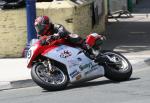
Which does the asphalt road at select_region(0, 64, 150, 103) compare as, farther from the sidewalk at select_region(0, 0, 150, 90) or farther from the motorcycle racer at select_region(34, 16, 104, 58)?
the motorcycle racer at select_region(34, 16, 104, 58)

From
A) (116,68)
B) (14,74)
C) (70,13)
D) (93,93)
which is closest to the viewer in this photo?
(93,93)

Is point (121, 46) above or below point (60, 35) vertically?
below

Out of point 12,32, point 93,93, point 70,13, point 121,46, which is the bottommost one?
point 121,46

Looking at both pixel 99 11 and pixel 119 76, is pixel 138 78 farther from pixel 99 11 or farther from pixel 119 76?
pixel 99 11

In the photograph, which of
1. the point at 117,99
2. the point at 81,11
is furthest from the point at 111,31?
the point at 117,99

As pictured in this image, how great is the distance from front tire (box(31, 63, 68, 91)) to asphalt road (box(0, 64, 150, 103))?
119 millimetres

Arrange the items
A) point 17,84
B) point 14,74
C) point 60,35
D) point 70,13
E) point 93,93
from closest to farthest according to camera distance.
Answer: point 93,93, point 60,35, point 17,84, point 14,74, point 70,13

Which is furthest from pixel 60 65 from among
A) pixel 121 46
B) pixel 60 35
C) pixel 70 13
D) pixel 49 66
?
pixel 121 46

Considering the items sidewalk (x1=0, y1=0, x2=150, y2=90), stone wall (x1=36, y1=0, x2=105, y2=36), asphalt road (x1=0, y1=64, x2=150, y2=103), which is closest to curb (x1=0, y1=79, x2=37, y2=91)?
sidewalk (x1=0, y1=0, x2=150, y2=90)

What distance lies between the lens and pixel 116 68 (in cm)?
1161

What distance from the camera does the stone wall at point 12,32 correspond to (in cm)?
1552

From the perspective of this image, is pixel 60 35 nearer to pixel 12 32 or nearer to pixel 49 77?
pixel 49 77

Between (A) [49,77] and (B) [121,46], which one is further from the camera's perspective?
(B) [121,46]

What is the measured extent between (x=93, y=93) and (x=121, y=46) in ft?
20.9
